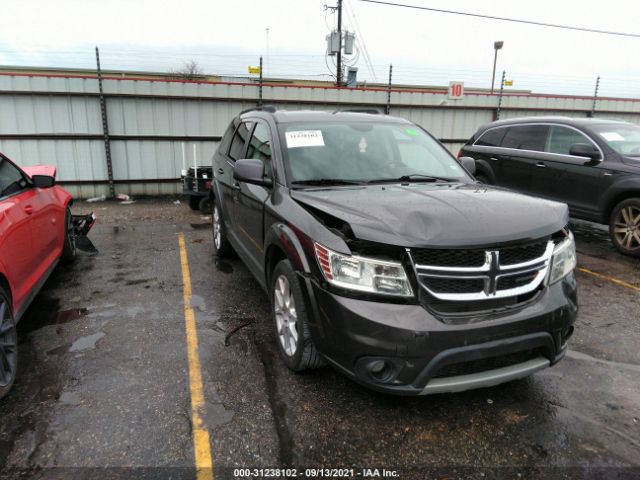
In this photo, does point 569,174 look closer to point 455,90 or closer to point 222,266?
point 222,266

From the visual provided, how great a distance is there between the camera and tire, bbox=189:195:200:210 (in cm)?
938

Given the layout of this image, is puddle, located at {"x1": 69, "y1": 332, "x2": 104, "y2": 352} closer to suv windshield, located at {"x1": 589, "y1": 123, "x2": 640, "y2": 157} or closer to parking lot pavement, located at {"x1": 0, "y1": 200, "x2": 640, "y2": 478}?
parking lot pavement, located at {"x1": 0, "y1": 200, "x2": 640, "y2": 478}

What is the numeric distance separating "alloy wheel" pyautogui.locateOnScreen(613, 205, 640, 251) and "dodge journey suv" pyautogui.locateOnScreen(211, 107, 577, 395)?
149 inches

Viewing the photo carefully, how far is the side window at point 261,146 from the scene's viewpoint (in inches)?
149

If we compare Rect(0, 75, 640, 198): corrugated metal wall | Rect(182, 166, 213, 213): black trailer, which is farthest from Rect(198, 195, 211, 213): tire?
Rect(0, 75, 640, 198): corrugated metal wall

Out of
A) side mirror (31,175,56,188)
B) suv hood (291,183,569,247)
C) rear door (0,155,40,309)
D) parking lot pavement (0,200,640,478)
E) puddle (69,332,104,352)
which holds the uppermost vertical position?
suv hood (291,183,569,247)

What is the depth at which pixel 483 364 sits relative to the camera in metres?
2.47

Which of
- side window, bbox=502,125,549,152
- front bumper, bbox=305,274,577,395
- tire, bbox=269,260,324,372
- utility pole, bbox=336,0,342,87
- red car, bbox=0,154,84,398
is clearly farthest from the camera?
utility pole, bbox=336,0,342,87

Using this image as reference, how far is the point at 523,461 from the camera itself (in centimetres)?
241

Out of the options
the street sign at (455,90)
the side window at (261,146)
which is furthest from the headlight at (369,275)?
the street sign at (455,90)

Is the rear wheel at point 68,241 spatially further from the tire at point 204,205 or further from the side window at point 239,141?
the tire at point 204,205

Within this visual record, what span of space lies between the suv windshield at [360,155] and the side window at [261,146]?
19 cm

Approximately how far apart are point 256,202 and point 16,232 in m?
1.85

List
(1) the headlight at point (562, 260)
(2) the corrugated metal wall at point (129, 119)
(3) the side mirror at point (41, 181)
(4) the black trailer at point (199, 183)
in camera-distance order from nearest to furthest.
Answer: (1) the headlight at point (562, 260), (3) the side mirror at point (41, 181), (4) the black trailer at point (199, 183), (2) the corrugated metal wall at point (129, 119)
